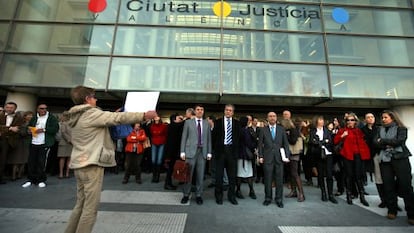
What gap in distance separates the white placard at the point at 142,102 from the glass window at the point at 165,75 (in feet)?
17.9

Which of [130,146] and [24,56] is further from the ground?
[24,56]

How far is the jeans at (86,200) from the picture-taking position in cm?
240

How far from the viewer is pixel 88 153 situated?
8.09 ft

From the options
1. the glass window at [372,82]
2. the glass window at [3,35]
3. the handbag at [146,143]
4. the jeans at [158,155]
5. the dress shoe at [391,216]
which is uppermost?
the glass window at [3,35]

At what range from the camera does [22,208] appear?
386 cm

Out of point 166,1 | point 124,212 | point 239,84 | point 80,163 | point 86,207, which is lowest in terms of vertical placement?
point 124,212

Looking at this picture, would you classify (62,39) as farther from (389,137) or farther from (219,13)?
(389,137)

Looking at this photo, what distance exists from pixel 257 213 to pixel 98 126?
3.08 metres

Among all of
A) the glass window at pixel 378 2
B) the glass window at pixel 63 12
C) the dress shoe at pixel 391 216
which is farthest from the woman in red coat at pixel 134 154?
the glass window at pixel 378 2

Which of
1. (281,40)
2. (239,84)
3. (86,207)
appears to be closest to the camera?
(86,207)

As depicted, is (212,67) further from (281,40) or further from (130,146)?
(130,146)

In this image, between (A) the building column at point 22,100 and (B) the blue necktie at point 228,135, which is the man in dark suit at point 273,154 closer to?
(B) the blue necktie at point 228,135

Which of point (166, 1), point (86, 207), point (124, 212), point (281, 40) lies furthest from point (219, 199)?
point (166, 1)

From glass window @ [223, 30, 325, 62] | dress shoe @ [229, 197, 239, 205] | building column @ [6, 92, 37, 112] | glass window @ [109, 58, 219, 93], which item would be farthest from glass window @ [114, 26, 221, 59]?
dress shoe @ [229, 197, 239, 205]
